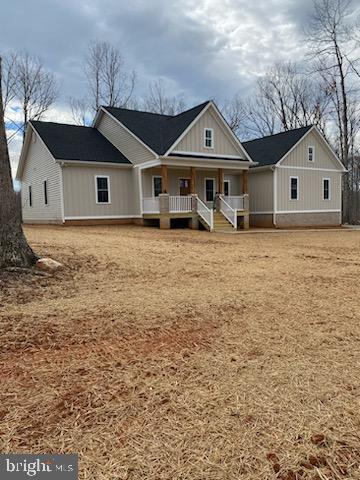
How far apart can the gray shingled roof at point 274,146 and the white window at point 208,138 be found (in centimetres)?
429

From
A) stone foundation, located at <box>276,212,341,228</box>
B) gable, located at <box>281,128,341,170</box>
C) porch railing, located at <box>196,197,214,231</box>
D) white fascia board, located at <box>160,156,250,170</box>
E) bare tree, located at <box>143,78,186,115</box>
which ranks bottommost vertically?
stone foundation, located at <box>276,212,341,228</box>

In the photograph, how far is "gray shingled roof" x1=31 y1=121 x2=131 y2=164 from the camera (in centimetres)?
1711

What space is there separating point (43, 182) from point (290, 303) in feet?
56.6

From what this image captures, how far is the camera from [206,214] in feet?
55.9

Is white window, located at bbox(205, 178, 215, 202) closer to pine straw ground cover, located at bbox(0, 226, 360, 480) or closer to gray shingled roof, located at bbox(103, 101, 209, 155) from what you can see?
gray shingled roof, located at bbox(103, 101, 209, 155)

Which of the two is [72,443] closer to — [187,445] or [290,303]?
[187,445]

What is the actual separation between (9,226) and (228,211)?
549 inches

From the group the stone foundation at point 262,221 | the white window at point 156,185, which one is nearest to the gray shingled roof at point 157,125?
the white window at point 156,185

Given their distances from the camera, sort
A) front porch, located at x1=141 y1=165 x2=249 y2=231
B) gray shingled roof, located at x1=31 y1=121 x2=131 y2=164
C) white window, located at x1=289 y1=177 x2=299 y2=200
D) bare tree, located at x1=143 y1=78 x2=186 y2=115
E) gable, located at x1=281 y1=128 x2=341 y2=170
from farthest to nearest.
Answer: bare tree, located at x1=143 y1=78 x2=186 y2=115
white window, located at x1=289 y1=177 x2=299 y2=200
gable, located at x1=281 y1=128 x2=341 y2=170
gray shingled roof, located at x1=31 y1=121 x2=131 y2=164
front porch, located at x1=141 y1=165 x2=249 y2=231

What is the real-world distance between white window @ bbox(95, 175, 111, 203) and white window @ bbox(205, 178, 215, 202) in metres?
6.03

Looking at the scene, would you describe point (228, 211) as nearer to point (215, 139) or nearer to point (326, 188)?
point (215, 139)

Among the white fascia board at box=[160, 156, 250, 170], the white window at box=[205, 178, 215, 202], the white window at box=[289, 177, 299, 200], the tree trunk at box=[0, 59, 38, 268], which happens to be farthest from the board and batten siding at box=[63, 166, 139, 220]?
the tree trunk at box=[0, 59, 38, 268]

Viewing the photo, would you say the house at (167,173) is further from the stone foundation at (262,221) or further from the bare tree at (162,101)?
the bare tree at (162,101)

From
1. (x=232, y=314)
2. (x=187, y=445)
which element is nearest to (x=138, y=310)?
(x=232, y=314)
